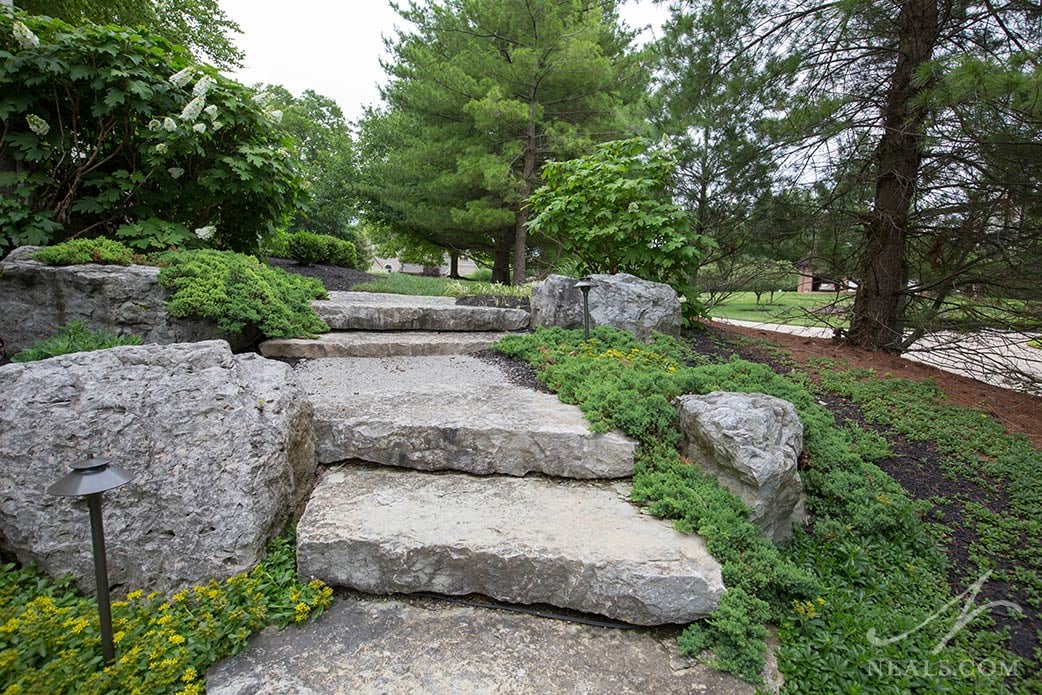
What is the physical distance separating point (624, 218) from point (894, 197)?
258 centimetres

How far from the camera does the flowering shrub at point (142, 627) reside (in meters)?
1.47

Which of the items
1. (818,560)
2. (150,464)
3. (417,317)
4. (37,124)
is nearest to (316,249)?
(37,124)

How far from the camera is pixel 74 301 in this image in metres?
3.27

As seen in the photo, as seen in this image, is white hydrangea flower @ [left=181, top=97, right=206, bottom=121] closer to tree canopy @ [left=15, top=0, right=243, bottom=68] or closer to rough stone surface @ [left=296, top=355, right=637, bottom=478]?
tree canopy @ [left=15, top=0, right=243, bottom=68]

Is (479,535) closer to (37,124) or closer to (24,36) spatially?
(37,124)

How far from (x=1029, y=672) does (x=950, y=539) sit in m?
0.73

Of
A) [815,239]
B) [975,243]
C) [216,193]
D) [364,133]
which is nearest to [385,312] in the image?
[216,193]

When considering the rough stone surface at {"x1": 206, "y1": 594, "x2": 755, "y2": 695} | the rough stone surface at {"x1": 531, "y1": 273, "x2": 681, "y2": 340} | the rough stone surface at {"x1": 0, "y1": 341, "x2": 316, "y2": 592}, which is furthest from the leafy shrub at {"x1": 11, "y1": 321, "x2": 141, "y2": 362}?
the rough stone surface at {"x1": 531, "y1": 273, "x2": 681, "y2": 340}

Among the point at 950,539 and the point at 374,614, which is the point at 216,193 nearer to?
the point at 374,614

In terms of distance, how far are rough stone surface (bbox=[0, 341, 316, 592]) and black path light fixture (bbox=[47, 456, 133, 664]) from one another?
35 centimetres

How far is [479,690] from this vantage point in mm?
1541

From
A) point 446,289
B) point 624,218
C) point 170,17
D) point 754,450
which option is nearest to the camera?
point 754,450

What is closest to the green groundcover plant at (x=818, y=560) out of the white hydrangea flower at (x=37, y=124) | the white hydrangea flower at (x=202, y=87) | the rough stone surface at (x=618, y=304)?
the rough stone surface at (x=618, y=304)

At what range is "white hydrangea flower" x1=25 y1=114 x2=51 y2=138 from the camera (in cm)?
359
